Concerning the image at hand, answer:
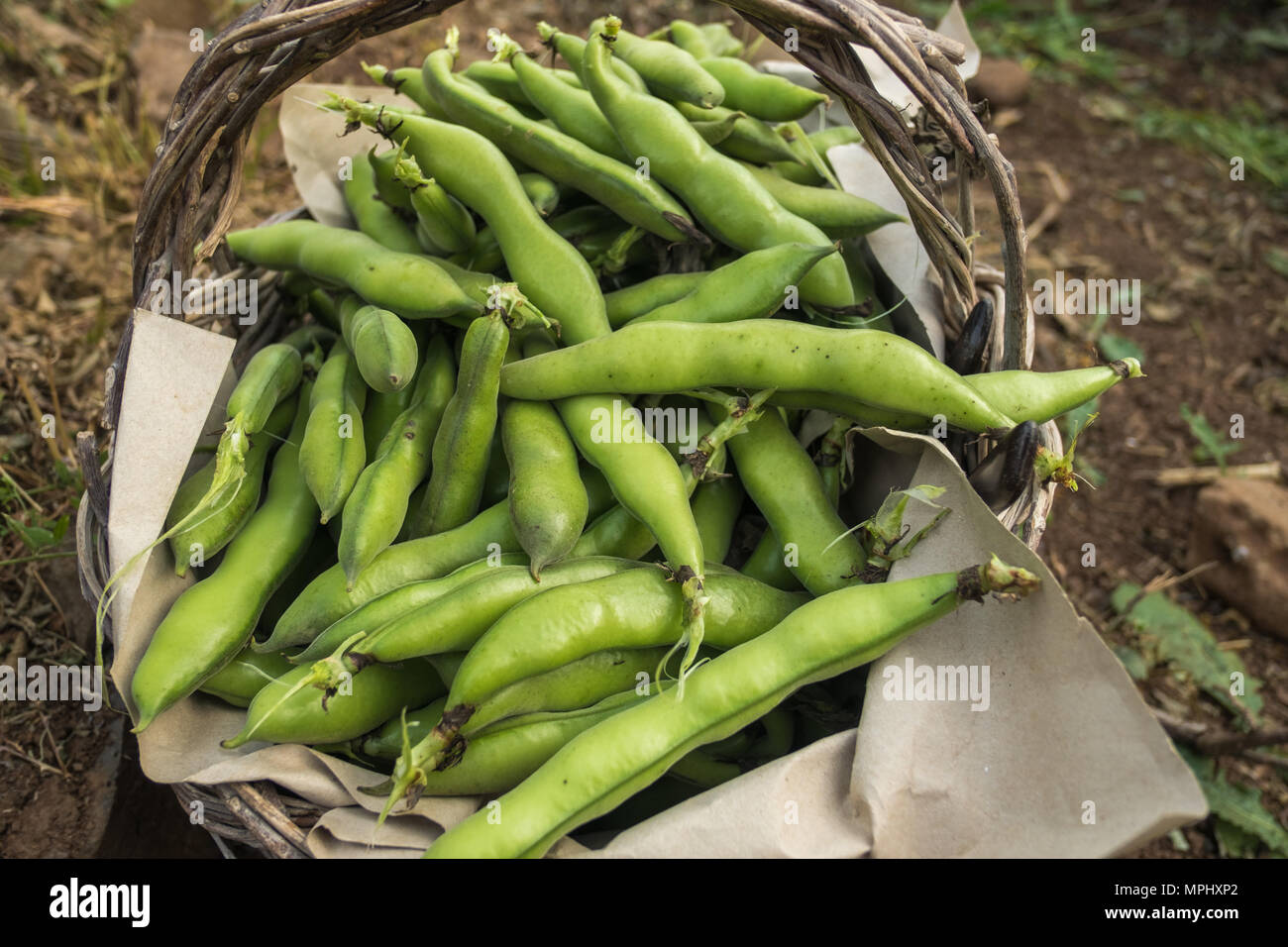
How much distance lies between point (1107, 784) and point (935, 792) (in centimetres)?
26

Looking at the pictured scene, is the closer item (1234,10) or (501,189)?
(501,189)

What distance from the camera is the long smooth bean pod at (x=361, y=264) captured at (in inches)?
79.5

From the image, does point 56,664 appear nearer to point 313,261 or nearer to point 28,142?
point 313,261

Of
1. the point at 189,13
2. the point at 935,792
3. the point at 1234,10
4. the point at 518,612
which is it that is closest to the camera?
the point at 935,792

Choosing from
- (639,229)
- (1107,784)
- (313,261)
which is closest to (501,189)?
(639,229)

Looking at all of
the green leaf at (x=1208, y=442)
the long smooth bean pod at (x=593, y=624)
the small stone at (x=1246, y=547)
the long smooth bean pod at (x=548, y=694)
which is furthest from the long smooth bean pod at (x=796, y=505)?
the green leaf at (x=1208, y=442)

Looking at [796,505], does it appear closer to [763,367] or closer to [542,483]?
[763,367]

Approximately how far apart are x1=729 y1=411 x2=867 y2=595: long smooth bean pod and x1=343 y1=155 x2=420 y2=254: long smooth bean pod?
100 cm

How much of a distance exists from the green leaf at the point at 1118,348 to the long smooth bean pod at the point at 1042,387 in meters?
2.14

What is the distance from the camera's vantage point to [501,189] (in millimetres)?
2131

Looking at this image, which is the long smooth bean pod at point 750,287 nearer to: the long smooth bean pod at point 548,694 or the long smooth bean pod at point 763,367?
the long smooth bean pod at point 763,367

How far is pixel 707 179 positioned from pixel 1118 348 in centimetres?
252

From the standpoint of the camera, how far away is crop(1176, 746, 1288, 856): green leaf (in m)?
2.51

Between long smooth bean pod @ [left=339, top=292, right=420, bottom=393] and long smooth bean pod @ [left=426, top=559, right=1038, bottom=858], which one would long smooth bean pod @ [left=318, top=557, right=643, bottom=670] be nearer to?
long smooth bean pod @ [left=426, top=559, right=1038, bottom=858]
